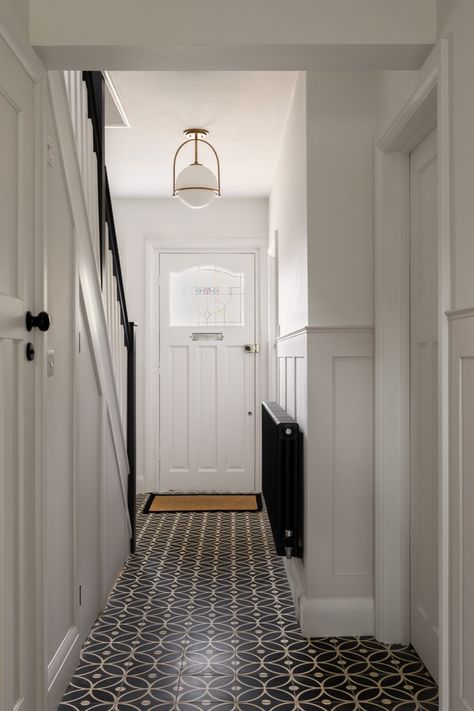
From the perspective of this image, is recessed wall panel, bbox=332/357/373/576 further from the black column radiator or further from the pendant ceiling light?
the pendant ceiling light

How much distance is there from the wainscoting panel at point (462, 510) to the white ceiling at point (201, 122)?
6.83 feet

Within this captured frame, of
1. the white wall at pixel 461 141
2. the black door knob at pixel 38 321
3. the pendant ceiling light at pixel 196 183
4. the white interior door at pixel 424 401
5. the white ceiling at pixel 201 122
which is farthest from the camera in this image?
the pendant ceiling light at pixel 196 183

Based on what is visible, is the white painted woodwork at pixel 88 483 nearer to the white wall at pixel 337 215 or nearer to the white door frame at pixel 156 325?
the white wall at pixel 337 215

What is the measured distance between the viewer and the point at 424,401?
2457 millimetres

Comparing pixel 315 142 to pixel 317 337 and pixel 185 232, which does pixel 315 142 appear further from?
pixel 185 232

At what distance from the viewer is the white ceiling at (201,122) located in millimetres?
3254

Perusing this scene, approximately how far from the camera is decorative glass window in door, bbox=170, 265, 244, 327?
567 cm

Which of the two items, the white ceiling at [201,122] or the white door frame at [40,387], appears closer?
the white door frame at [40,387]

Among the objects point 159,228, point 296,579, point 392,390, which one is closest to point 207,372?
point 159,228

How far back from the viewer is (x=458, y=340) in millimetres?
1684

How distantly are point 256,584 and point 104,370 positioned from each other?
1.35 m

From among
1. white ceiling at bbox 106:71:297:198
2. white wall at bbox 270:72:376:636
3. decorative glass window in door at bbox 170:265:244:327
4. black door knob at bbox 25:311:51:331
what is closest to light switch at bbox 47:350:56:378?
black door knob at bbox 25:311:51:331

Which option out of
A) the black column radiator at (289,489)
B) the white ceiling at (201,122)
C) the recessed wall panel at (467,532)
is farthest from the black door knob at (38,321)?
the white ceiling at (201,122)

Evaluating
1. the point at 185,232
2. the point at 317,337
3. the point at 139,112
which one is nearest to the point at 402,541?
the point at 317,337
